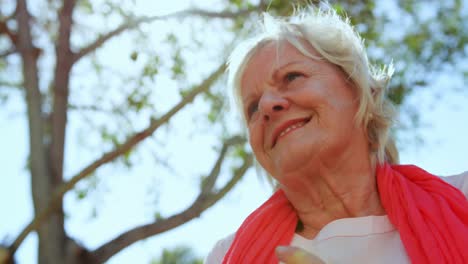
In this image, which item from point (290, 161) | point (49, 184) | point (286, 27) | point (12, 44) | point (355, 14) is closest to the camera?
point (290, 161)

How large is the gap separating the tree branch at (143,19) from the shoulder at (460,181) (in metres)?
3.41

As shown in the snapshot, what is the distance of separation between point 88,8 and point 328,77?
373 cm

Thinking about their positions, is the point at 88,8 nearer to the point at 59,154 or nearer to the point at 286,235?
the point at 59,154

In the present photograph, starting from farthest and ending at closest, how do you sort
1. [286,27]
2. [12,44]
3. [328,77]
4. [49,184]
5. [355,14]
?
1. [355,14]
2. [12,44]
3. [49,184]
4. [286,27]
5. [328,77]

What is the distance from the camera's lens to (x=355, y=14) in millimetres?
5586

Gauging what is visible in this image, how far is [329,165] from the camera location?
2.23 metres

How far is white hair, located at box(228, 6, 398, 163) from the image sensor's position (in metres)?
2.36

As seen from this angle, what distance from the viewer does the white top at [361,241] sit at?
204cm

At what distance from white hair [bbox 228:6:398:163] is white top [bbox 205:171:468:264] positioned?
322 millimetres

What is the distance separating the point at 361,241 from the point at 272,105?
0.60 m

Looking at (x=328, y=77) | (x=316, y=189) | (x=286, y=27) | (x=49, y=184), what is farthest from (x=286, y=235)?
(x=49, y=184)

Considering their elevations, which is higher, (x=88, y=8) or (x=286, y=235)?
(x=88, y=8)

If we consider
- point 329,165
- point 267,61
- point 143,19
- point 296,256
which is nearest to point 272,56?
point 267,61

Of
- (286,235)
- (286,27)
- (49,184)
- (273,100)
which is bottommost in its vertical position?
(49,184)
